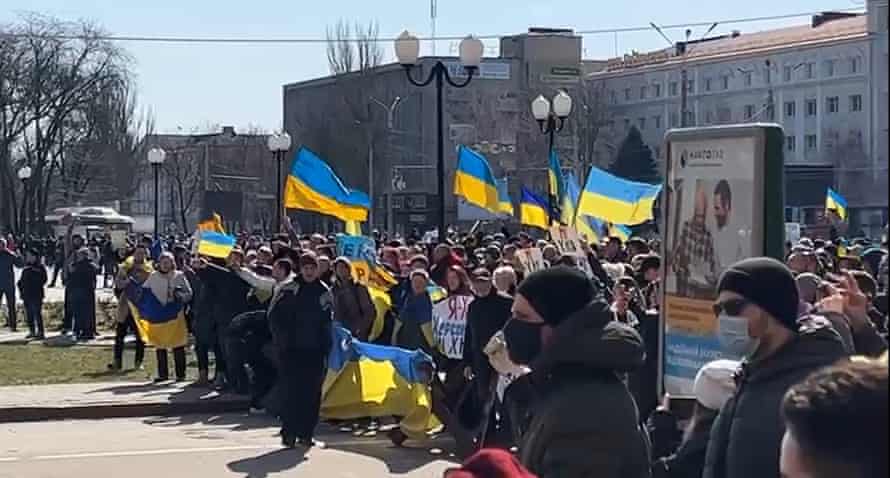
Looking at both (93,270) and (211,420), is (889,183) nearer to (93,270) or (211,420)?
(211,420)

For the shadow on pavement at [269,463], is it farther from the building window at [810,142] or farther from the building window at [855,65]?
the building window at [810,142]

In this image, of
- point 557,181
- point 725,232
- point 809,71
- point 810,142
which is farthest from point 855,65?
point 725,232

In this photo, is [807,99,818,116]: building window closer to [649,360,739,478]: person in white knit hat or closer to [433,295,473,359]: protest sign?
[433,295,473,359]: protest sign

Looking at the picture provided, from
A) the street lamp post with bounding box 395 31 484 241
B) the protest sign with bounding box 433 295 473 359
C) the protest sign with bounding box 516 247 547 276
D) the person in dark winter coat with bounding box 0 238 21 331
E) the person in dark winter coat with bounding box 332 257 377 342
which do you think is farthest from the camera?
the person in dark winter coat with bounding box 0 238 21 331

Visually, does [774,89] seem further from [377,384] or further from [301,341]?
[301,341]

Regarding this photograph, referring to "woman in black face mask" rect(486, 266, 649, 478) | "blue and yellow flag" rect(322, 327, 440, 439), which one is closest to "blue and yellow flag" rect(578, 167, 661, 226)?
"blue and yellow flag" rect(322, 327, 440, 439)

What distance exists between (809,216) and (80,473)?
173 ft

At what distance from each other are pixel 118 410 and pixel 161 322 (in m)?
3.30

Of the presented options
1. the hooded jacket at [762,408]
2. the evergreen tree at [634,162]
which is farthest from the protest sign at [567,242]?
the evergreen tree at [634,162]

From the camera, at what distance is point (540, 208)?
27266mm

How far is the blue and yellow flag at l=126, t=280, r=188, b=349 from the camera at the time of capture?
19.9 meters

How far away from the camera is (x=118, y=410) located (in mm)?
16719

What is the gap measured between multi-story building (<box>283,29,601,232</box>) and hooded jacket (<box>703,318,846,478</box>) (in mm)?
77294

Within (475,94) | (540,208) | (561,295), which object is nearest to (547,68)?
(475,94)
